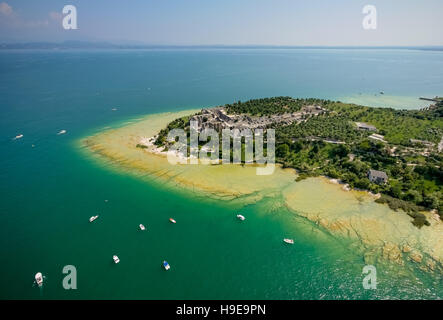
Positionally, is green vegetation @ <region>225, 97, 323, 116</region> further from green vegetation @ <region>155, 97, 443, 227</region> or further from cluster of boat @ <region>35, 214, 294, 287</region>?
cluster of boat @ <region>35, 214, 294, 287</region>

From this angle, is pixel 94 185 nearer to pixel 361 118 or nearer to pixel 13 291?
pixel 13 291

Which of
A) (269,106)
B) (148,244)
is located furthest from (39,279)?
(269,106)

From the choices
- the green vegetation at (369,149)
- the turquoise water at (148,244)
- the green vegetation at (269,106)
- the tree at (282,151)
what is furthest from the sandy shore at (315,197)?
the green vegetation at (269,106)

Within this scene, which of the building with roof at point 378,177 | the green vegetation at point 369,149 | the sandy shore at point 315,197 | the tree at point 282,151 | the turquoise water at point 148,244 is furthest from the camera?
the tree at point 282,151

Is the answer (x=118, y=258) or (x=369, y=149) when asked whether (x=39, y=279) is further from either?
(x=369, y=149)

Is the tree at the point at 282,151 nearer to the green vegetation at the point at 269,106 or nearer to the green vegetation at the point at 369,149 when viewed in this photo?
the green vegetation at the point at 369,149

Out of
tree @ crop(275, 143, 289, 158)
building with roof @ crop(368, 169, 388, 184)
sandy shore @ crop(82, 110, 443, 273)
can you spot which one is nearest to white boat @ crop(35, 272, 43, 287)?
sandy shore @ crop(82, 110, 443, 273)
